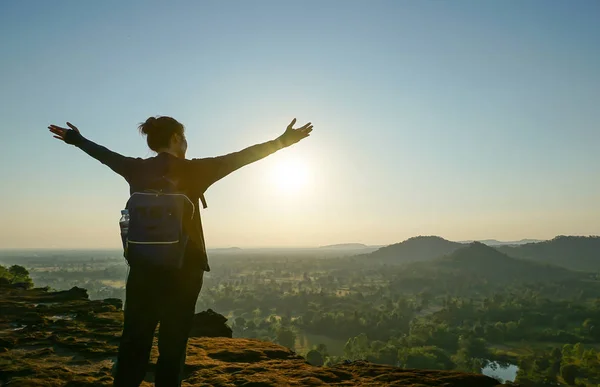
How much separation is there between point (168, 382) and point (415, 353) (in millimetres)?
79075

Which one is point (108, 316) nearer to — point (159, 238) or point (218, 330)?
point (218, 330)

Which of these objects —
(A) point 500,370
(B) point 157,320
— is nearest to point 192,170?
(B) point 157,320

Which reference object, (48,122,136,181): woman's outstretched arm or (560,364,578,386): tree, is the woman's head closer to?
(48,122,136,181): woman's outstretched arm

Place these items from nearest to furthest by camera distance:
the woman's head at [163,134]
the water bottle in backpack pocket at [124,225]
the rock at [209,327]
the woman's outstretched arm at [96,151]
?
1. the water bottle in backpack pocket at [124,225]
2. the woman's head at [163,134]
3. the woman's outstretched arm at [96,151]
4. the rock at [209,327]

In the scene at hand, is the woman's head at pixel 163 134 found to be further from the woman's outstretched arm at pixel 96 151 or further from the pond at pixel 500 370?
the pond at pixel 500 370

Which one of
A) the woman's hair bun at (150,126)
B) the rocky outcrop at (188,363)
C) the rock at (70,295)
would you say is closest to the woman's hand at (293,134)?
the woman's hair bun at (150,126)

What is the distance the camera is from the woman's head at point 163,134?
Answer: 351cm

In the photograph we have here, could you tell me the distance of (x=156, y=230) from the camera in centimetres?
315

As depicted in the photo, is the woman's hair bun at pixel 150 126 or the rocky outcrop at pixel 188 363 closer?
the woman's hair bun at pixel 150 126

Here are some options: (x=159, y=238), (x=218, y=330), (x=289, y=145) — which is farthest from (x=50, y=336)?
(x=289, y=145)

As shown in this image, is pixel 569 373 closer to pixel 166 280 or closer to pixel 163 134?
pixel 166 280

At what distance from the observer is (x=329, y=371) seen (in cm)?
596

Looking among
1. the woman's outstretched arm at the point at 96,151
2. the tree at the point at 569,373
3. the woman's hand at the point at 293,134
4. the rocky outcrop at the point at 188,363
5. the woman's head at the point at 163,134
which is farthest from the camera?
the tree at the point at 569,373

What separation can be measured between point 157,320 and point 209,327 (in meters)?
6.40
